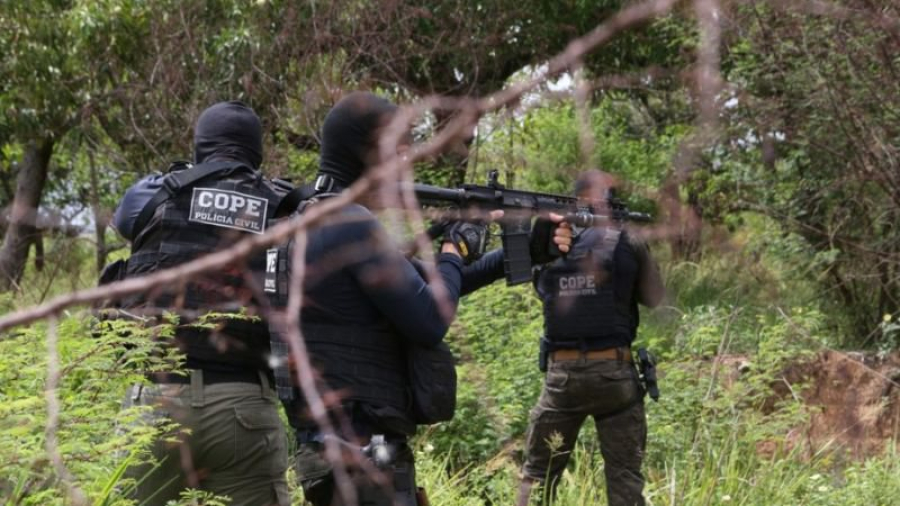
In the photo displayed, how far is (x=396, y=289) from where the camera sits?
9.46 ft

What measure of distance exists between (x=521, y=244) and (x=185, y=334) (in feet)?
3.35

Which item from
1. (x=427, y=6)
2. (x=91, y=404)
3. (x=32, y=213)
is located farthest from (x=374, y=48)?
(x=32, y=213)

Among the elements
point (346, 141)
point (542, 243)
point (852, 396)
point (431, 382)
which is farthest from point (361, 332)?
point (852, 396)

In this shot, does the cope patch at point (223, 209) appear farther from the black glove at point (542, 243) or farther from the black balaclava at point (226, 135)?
the black glove at point (542, 243)

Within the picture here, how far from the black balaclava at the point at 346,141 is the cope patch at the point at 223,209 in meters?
0.38

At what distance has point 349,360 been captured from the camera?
10.2ft

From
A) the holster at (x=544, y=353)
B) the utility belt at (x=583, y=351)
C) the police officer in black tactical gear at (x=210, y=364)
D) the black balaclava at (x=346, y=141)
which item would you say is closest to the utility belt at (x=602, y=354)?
the utility belt at (x=583, y=351)

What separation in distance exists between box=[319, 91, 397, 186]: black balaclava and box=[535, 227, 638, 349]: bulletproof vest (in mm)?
2442

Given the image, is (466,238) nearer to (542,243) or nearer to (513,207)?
(513,207)

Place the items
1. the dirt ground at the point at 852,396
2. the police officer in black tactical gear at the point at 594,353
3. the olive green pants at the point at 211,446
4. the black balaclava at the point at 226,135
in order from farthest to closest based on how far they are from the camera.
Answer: the dirt ground at the point at 852,396, the police officer in black tactical gear at the point at 594,353, the black balaclava at the point at 226,135, the olive green pants at the point at 211,446

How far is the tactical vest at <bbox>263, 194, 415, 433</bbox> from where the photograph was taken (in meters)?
3.10

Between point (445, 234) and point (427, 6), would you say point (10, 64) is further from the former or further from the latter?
point (445, 234)

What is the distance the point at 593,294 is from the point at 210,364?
242 cm

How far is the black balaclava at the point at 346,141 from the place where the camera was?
298 cm
